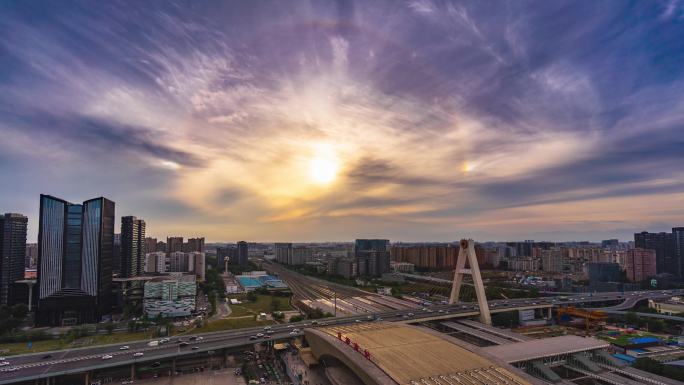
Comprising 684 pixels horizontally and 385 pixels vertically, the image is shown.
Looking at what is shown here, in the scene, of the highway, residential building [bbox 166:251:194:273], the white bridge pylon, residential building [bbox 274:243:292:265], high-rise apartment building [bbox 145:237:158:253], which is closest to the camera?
the highway

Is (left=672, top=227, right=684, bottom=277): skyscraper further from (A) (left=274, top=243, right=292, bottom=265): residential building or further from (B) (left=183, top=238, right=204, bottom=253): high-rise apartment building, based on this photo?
(B) (left=183, top=238, right=204, bottom=253): high-rise apartment building

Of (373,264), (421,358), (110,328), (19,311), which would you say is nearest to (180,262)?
(19,311)

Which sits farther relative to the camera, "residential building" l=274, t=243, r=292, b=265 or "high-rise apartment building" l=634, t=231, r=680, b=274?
"residential building" l=274, t=243, r=292, b=265

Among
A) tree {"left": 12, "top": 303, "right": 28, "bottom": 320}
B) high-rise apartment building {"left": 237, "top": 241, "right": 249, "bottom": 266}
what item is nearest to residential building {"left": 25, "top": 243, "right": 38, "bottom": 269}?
tree {"left": 12, "top": 303, "right": 28, "bottom": 320}

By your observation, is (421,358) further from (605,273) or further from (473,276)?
(605,273)

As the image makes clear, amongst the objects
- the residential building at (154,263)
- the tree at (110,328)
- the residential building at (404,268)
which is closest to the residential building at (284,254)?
the residential building at (404,268)

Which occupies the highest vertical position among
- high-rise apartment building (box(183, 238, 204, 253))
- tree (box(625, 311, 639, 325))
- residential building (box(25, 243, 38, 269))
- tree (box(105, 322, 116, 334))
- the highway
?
high-rise apartment building (box(183, 238, 204, 253))

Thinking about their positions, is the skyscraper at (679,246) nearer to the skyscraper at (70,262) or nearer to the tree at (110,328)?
the tree at (110,328)
